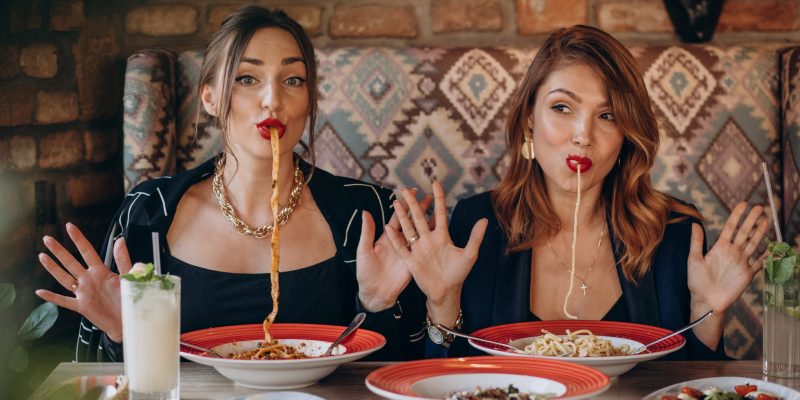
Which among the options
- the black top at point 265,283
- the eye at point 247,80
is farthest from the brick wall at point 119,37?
the eye at point 247,80

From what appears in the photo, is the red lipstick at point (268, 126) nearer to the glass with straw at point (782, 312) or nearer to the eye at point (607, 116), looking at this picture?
the eye at point (607, 116)

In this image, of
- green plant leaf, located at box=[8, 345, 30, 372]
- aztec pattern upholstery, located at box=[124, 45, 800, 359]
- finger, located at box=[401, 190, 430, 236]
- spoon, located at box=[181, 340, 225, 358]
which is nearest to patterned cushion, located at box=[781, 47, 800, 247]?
aztec pattern upholstery, located at box=[124, 45, 800, 359]

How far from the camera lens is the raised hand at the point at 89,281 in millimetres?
1937

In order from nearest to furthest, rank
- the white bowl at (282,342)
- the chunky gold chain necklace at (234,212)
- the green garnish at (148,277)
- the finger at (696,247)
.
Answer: the green garnish at (148,277) → the white bowl at (282,342) → the finger at (696,247) → the chunky gold chain necklace at (234,212)

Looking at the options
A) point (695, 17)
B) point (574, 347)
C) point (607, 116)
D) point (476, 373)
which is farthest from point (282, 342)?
point (695, 17)

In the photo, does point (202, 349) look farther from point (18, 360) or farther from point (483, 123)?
point (483, 123)

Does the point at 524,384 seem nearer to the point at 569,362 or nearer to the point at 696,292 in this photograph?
the point at 569,362

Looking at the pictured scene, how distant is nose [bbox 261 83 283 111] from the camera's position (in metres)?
2.22

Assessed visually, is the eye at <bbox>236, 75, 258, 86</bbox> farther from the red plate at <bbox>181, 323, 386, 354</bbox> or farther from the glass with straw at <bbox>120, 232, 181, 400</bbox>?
the glass with straw at <bbox>120, 232, 181, 400</bbox>

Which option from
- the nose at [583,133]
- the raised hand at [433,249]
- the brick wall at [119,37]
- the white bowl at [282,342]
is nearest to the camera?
the white bowl at [282,342]

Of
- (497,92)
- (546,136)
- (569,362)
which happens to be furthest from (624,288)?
(497,92)

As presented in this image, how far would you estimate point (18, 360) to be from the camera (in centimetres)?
239

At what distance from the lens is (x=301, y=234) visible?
238 cm

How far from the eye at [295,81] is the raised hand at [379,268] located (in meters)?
0.46
